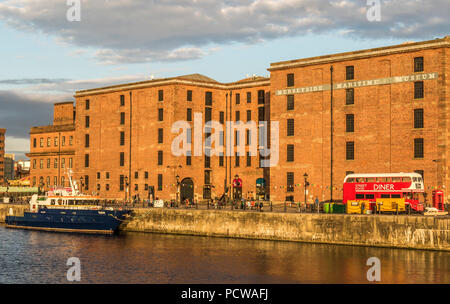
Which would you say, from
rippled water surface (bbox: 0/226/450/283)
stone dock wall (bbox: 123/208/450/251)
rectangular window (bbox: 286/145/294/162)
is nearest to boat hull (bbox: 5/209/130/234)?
stone dock wall (bbox: 123/208/450/251)

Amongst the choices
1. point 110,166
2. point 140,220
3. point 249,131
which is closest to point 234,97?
point 249,131

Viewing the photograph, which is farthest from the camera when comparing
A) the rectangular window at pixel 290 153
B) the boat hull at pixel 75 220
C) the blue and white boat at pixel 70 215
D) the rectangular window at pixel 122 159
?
the rectangular window at pixel 122 159

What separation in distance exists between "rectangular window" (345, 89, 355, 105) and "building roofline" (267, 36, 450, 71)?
12.5 feet

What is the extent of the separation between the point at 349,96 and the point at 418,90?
819 centimetres

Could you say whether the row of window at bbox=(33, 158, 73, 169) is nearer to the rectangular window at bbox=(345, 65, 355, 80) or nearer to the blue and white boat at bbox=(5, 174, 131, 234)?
the blue and white boat at bbox=(5, 174, 131, 234)

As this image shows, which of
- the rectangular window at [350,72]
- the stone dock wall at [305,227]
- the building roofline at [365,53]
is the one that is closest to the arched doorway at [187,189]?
the stone dock wall at [305,227]

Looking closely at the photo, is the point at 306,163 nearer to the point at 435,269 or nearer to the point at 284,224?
the point at 284,224

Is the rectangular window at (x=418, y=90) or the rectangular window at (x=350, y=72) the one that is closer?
the rectangular window at (x=418, y=90)

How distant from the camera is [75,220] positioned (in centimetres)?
7138

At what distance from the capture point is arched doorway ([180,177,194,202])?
88000mm

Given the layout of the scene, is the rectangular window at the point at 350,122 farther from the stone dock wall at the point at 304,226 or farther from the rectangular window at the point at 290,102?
the stone dock wall at the point at 304,226

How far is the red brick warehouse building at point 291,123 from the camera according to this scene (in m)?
66.7

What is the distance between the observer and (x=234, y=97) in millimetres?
93188

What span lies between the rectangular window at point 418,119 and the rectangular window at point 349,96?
25.1 ft
